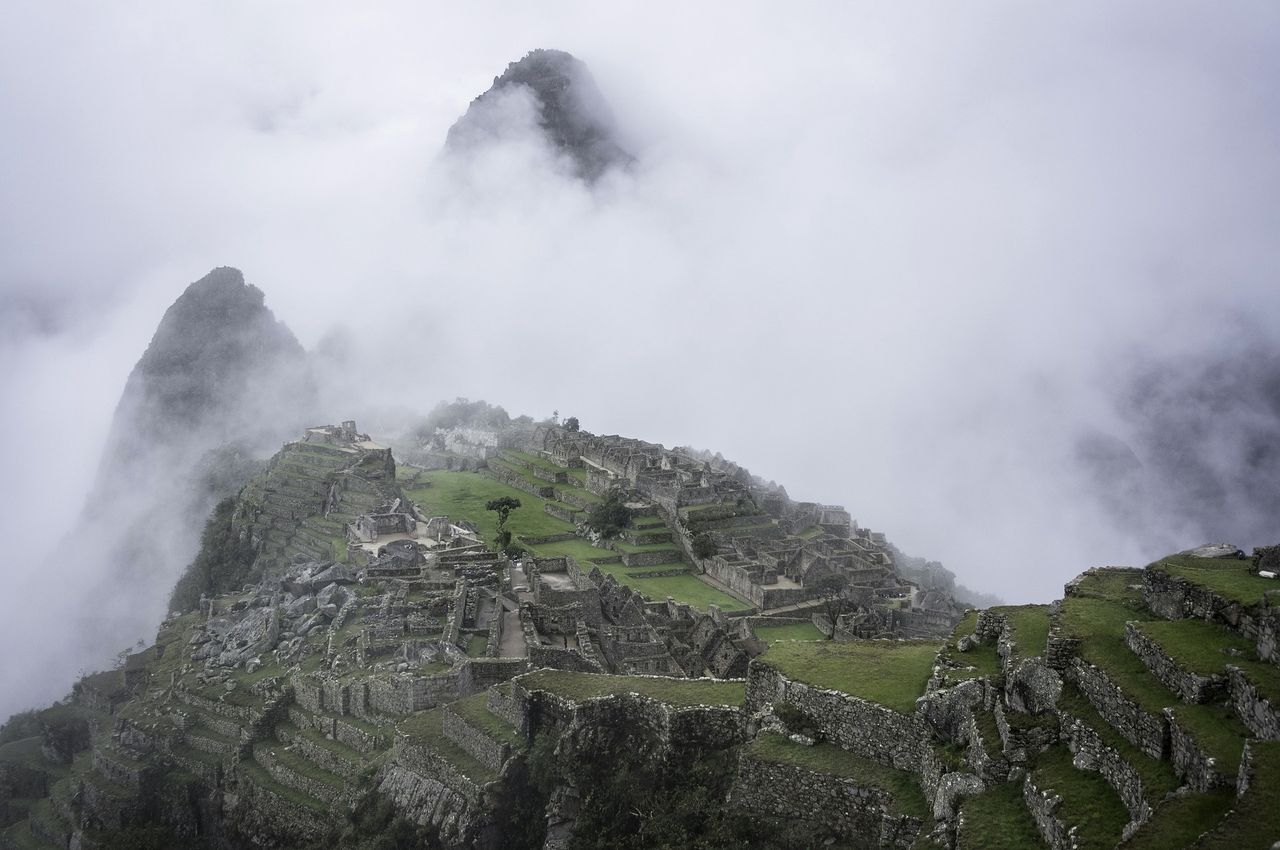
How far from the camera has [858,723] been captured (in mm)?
15016

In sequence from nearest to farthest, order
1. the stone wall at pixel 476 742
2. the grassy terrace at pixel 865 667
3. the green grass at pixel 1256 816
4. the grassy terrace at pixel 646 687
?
the green grass at pixel 1256 816 < the grassy terrace at pixel 865 667 < the grassy terrace at pixel 646 687 < the stone wall at pixel 476 742

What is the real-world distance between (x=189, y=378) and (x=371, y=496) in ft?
254

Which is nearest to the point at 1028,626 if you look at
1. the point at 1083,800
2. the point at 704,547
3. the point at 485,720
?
the point at 1083,800

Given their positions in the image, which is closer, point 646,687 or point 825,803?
point 825,803

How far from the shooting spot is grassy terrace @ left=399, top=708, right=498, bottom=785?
738 inches

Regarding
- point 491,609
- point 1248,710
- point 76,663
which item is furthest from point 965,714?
point 76,663

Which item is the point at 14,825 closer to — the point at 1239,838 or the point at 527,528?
the point at 527,528

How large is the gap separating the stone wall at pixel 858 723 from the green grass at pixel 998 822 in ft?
6.07

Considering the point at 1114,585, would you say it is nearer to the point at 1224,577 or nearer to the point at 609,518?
the point at 1224,577

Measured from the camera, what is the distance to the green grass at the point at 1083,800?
10375mm

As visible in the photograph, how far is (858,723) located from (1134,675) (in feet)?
13.8

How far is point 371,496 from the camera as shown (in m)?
61.0

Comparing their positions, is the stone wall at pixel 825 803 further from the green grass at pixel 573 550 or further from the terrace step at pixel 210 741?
the green grass at pixel 573 550

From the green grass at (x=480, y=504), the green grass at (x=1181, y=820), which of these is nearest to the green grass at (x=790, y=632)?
the green grass at (x=480, y=504)
